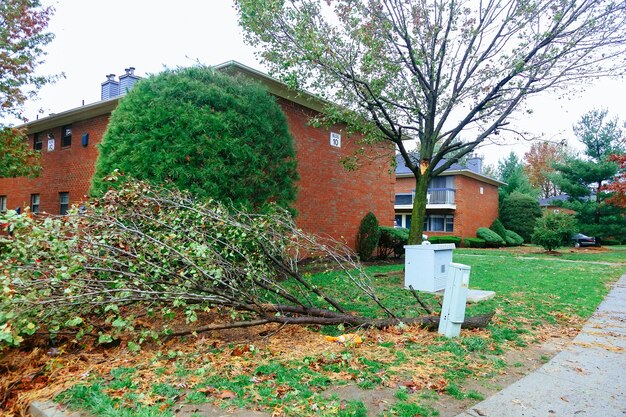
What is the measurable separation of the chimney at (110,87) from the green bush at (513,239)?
25.1 m

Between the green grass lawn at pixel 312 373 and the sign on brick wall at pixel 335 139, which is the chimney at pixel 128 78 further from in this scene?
the green grass lawn at pixel 312 373

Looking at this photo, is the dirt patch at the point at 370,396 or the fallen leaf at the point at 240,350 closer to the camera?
Answer: the dirt patch at the point at 370,396

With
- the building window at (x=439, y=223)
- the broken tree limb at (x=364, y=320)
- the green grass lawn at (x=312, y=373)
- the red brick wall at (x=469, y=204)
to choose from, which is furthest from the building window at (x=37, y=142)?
the building window at (x=439, y=223)

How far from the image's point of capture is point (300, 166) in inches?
500

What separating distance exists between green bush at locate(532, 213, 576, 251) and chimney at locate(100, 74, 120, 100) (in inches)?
803

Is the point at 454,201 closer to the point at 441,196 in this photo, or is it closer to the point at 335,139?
the point at 441,196

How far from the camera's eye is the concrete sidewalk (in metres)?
3.03

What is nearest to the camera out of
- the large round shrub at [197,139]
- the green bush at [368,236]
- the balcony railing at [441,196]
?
the large round shrub at [197,139]

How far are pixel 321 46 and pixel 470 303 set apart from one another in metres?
5.83

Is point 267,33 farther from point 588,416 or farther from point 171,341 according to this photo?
point 588,416

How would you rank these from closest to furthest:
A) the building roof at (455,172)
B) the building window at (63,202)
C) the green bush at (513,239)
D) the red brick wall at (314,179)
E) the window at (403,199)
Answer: the red brick wall at (314,179) → the building window at (63,202) → the building roof at (455,172) → the green bush at (513,239) → the window at (403,199)

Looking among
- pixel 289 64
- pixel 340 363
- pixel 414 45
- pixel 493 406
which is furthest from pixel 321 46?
pixel 493 406

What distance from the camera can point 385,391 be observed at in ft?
10.5

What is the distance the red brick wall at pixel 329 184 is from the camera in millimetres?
12758
